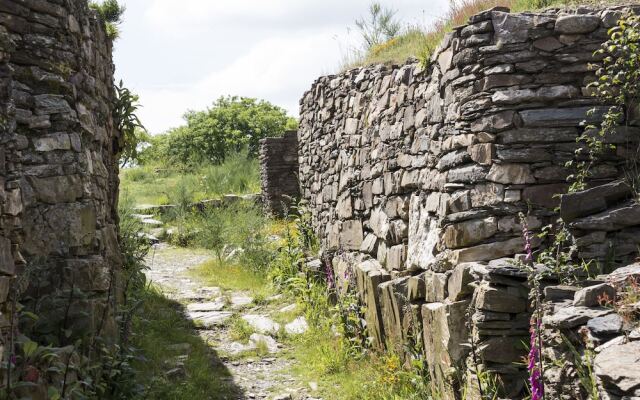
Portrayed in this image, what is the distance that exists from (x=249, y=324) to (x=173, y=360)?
1.69 meters

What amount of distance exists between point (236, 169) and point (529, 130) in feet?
45.4

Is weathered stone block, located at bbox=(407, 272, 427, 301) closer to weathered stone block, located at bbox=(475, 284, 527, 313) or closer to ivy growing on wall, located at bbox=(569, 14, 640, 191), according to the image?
weathered stone block, located at bbox=(475, 284, 527, 313)

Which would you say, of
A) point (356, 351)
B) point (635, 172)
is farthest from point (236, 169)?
point (635, 172)

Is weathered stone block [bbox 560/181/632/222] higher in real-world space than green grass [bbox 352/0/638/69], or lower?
lower

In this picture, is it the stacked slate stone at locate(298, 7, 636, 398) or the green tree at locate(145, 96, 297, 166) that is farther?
the green tree at locate(145, 96, 297, 166)

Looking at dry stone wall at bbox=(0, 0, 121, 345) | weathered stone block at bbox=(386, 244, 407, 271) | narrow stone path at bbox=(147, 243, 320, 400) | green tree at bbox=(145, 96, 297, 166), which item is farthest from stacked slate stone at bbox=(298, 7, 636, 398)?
green tree at bbox=(145, 96, 297, 166)

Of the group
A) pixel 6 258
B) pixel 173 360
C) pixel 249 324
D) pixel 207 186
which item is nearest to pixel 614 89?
pixel 6 258

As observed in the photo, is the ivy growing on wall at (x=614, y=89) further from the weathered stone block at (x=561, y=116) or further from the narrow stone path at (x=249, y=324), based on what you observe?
the narrow stone path at (x=249, y=324)

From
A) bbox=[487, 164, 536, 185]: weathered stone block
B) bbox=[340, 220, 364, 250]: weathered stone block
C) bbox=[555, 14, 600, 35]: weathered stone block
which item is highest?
bbox=[555, 14, 600, 35]: weathered stone block

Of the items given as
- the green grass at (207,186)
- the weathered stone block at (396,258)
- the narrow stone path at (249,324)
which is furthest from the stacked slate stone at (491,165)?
the green grass at (207,186)

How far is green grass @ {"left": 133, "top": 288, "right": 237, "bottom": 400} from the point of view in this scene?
546 cm

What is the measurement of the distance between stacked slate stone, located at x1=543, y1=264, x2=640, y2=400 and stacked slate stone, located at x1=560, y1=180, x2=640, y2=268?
1.15 feet

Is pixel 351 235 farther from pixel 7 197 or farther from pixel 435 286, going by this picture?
pixel 7 197

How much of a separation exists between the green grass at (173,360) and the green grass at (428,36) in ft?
11.7
